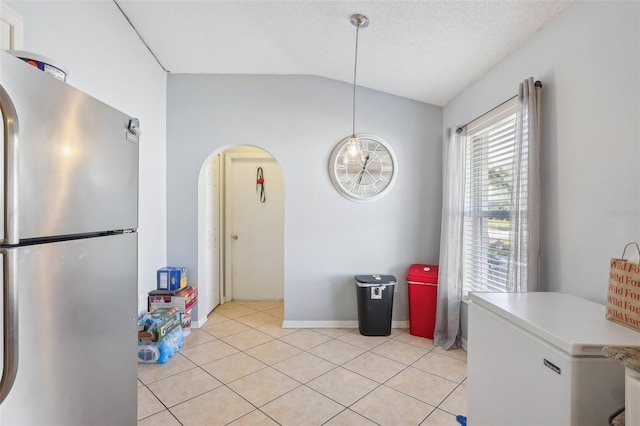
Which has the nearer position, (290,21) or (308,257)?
(290,21)

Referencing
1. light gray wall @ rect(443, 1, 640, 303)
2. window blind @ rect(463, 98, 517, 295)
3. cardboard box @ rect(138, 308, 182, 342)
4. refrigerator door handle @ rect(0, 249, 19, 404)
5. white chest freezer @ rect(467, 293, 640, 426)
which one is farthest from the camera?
cardboard box @ rect(138, 308, 182, 342)

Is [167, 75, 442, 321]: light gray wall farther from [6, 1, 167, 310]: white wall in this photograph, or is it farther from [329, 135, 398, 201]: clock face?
[6, 1, 167, 310]: white wall

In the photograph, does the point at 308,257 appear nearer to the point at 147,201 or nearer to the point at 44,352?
the point at 147,201

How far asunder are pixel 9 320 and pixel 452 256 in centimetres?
288

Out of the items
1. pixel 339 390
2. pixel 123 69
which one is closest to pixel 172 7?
pixel 123 69

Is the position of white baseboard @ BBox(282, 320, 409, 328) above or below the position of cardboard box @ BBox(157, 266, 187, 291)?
below

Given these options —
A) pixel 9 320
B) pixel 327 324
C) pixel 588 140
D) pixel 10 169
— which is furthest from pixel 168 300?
pixel 588 140

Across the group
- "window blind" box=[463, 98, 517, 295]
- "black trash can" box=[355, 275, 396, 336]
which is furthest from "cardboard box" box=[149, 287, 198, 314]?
"window blind" box=[463, 98, 517, 295]

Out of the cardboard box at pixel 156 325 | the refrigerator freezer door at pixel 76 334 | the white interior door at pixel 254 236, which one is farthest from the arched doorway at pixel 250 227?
the refrigerator freezer door at pixel 76 334

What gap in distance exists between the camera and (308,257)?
3.17 metres

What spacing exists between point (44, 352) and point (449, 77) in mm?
3120

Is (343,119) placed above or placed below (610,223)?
above

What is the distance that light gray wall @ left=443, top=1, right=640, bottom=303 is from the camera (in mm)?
1290

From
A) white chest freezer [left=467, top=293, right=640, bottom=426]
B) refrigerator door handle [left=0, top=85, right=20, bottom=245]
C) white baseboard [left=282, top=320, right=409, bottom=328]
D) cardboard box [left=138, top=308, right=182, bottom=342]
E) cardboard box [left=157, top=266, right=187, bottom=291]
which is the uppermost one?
refrigerator door handle [left=0, top=85, right=20, bottom=245]
